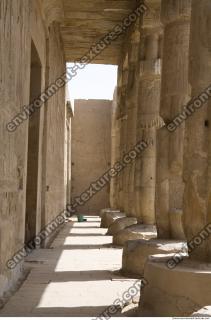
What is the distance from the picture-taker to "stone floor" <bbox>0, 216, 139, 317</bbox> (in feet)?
18.9

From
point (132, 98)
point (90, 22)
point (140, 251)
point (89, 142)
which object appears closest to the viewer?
point (140, 251)

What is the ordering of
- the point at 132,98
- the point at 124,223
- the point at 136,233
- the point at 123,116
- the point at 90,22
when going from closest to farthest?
the point at 136,233 < the point at 124,223 < the point at 132,98 < the point at 90,22 < the point at 123,116

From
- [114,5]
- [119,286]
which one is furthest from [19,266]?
[114,5]

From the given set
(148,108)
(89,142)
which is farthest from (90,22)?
(89,142)

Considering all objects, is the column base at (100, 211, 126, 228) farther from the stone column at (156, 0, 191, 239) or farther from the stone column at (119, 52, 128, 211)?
the stone column at (156, 0, 191, 239)

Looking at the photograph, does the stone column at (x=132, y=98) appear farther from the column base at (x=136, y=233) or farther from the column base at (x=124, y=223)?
the column base at (x=136, y=233)

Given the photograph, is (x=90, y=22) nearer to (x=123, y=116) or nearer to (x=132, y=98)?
(x=123, y=116)

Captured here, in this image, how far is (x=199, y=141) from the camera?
5715mm

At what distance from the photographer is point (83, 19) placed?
16.1m

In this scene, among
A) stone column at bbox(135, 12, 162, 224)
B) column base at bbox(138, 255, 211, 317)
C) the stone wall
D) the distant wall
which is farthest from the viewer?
the distant wall

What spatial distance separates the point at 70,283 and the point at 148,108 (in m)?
5.68

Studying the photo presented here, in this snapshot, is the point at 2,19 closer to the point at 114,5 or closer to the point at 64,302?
the point at 64,302

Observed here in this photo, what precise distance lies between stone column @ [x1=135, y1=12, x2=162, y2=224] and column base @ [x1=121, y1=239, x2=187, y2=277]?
3.60 m

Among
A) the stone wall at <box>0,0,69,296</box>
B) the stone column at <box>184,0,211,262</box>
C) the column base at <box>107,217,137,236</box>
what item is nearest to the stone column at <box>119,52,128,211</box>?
the column base at <box>107,217,137,236</box>
